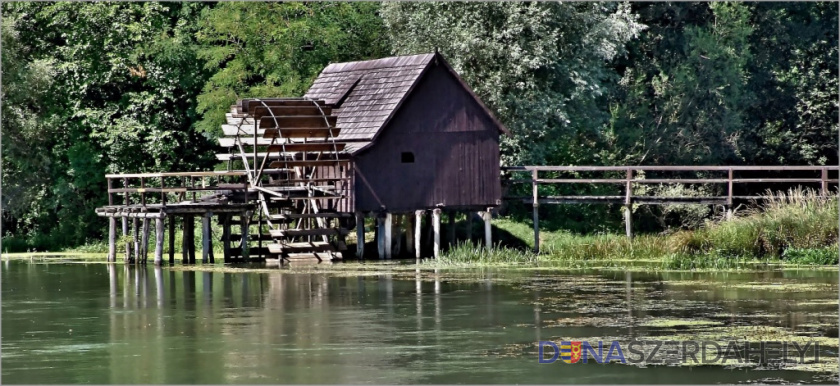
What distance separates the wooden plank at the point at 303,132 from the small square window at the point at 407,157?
1.76 meters

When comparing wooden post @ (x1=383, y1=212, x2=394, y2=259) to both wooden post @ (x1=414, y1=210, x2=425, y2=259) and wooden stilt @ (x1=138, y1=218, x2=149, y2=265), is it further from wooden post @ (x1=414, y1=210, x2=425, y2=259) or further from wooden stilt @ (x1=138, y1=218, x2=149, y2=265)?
wooden stilt @ (x1=138, y1=218, x2=149, y2=265)

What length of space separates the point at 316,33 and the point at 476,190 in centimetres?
804

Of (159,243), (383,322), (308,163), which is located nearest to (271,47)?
(308,163)

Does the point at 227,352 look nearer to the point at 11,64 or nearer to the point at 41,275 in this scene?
the point at 41,275

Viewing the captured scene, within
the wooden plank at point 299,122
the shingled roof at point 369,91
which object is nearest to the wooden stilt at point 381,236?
the shingled roof at point 369,91

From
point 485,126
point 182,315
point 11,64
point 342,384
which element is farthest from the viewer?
point 11,64

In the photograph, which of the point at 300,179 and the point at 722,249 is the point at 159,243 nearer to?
the point at 300,179

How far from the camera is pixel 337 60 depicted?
42.8m

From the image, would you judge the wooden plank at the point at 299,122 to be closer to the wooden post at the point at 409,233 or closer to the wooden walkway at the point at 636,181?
the wooden post at the point at 409,233

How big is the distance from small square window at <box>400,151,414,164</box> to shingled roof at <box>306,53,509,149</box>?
104 centimetres

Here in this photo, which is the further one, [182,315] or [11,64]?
[11,64]

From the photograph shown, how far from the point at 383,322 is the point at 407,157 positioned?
546 inches

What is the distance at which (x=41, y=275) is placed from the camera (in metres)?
31.8

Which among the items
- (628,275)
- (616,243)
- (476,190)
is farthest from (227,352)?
(476,190)
